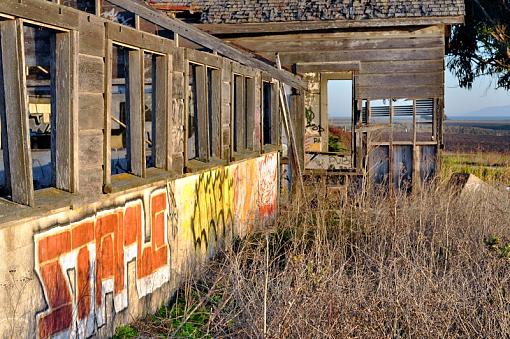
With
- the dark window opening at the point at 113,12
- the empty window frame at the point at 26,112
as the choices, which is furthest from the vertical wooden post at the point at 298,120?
the empty window frame at the point at 26,112

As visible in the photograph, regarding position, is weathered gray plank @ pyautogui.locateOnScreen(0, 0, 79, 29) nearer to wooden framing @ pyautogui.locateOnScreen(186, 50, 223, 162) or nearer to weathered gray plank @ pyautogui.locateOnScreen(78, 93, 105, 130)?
weathered gray plank @ pyautogui.locateOnScreen(78, 93, 105, 130)

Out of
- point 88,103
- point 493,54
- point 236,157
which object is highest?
point 493,54

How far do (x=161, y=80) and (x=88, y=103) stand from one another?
1.84 metres

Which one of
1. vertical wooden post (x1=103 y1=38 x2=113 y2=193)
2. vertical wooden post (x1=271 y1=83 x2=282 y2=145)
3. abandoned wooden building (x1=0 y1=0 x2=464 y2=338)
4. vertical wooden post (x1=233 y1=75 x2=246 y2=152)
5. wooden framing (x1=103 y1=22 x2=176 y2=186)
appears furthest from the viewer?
vertical wooden post (x1=271 y1=83 x2=282 y2=145)

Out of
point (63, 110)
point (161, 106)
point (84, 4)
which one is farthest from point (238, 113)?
point (63, 110)

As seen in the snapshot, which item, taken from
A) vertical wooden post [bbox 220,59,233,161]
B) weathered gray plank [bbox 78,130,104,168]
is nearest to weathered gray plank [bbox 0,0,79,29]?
weathered gray plank [bbox 78,130,104,168]

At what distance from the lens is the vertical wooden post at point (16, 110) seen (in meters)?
4.59


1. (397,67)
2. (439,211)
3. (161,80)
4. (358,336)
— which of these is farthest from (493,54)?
(358,336)

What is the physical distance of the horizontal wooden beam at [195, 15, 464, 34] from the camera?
14.9m

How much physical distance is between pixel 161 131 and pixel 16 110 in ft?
9.39

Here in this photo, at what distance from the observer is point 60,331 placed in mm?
5070

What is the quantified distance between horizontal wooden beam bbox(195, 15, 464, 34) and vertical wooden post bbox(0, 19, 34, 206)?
1129 cm

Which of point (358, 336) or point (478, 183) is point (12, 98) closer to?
point (358, 336)

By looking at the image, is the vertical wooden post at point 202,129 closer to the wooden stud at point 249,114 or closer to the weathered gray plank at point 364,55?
the wooden stud at point 249,114
